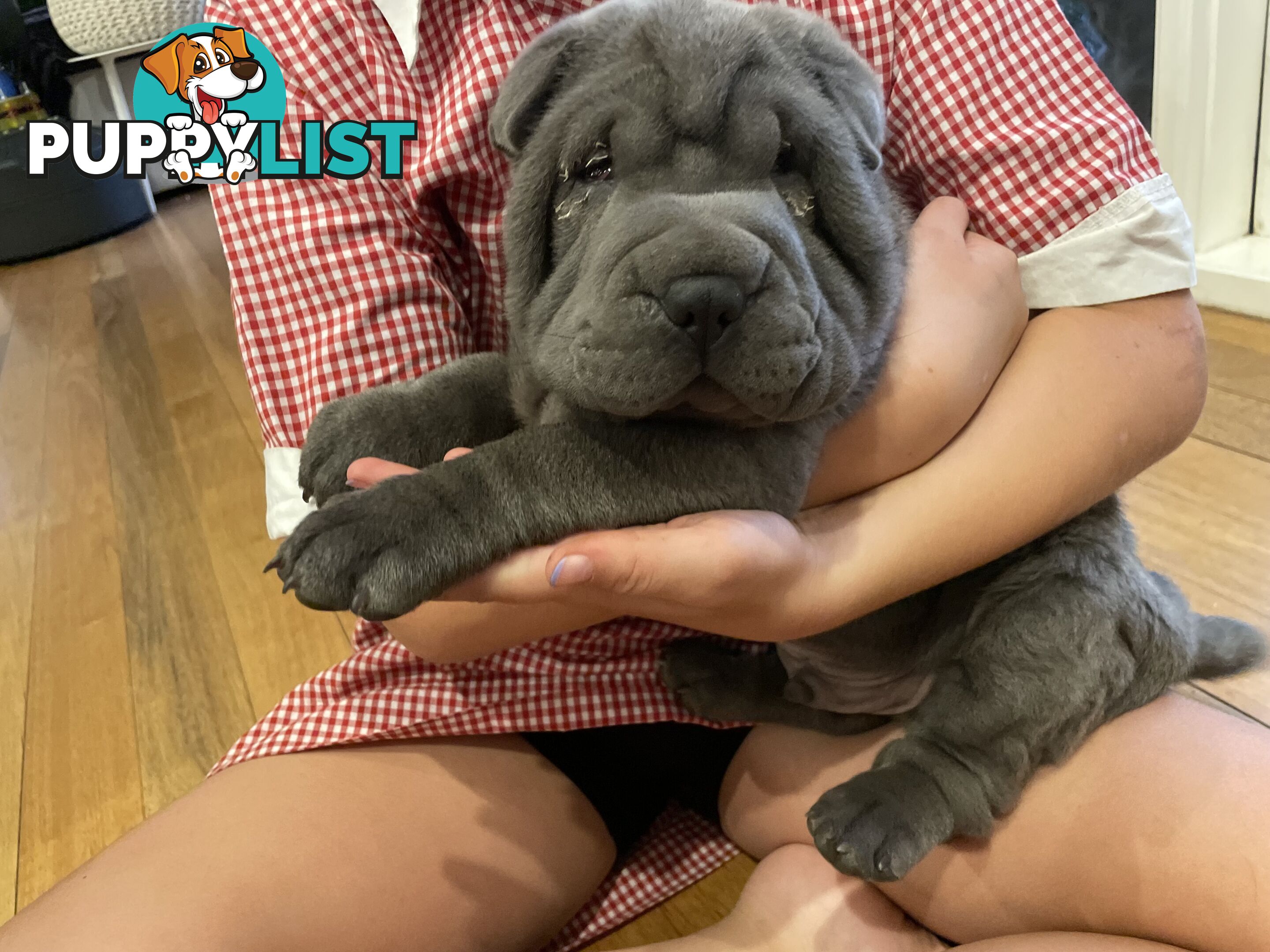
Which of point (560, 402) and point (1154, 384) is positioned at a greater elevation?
point (560, 402)

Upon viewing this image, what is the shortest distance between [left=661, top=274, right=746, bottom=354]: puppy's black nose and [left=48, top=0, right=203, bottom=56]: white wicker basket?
3647mm

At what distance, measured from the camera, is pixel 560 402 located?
2.46 ft

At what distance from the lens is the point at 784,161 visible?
0.74 meters

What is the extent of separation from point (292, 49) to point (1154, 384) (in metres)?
0.91

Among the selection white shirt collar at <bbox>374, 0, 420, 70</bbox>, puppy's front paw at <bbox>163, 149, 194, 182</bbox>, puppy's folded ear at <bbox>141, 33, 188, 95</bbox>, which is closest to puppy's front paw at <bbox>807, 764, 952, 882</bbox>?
white shirt collar at <bbox>374, 0, 420, 70</bbox>

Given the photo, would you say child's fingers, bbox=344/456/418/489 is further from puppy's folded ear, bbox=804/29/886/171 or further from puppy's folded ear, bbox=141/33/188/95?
puppy's folded ear, bbox=141/33/188/95

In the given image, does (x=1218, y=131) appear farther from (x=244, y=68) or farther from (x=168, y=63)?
(x=168, y=63)

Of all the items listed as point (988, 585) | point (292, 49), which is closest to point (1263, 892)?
point (988, 585)

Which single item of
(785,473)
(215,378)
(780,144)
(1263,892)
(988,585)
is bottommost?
(215,378)

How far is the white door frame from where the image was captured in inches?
75.8

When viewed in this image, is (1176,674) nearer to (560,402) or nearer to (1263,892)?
(1263,892)

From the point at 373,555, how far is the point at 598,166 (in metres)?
0.33

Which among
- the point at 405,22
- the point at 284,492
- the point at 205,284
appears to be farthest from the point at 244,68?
the point at 205,284

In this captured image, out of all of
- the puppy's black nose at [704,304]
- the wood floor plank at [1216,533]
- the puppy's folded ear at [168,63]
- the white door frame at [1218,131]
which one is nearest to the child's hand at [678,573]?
the puppy's black nose at [704,304]
